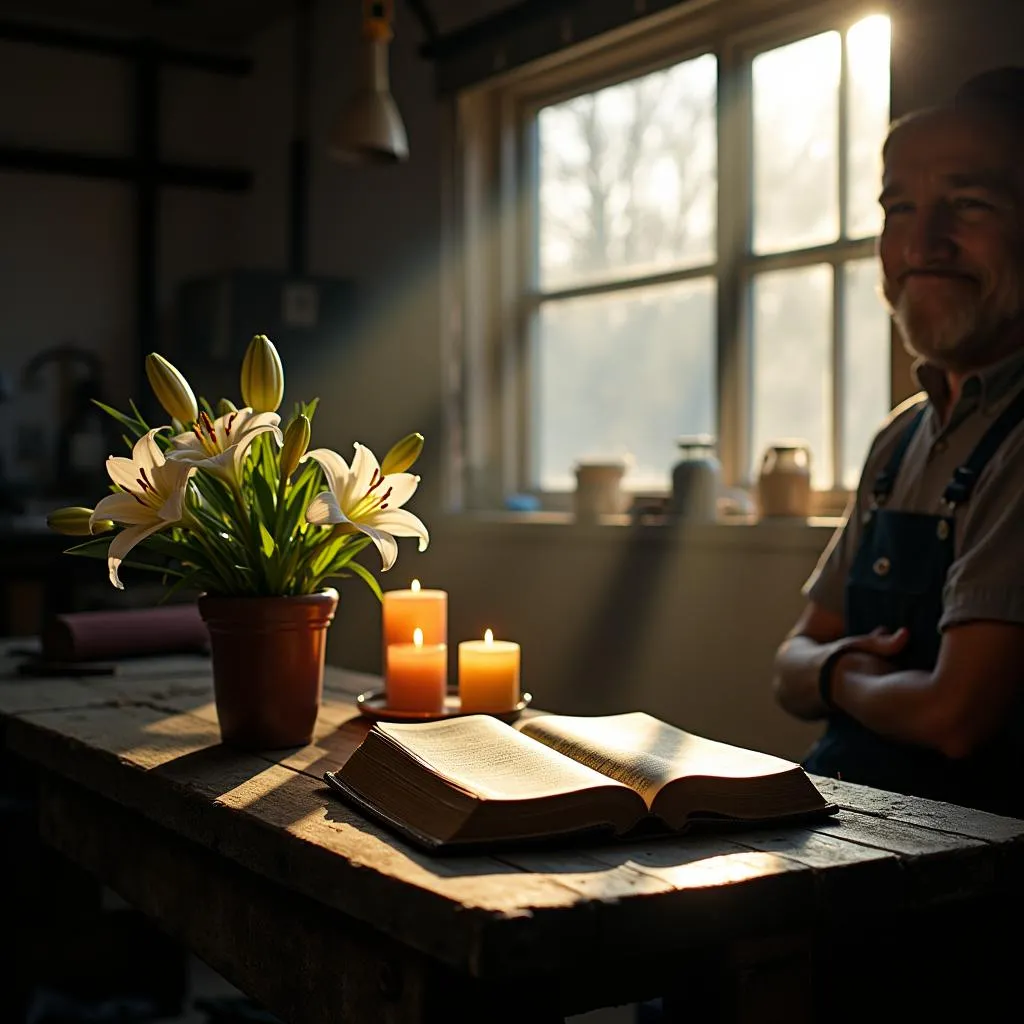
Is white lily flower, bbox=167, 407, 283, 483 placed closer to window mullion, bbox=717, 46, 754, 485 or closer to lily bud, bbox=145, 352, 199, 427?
lily bud, bbox=145, 352, 199, 427

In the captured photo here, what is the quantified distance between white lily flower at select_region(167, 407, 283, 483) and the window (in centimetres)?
180

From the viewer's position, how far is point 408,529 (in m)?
1.57

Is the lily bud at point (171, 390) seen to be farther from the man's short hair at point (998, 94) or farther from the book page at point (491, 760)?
the man's short hair at point (998, 94)

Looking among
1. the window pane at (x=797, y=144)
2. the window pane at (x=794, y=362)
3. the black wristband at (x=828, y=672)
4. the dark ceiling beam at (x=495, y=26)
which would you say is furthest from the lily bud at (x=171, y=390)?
the dark ceiling beam at (x=495, y=26)

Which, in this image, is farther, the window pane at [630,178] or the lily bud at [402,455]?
the window pane at [630,178]

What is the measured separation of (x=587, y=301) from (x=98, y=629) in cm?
188

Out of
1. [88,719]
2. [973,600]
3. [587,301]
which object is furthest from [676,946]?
[587,301]

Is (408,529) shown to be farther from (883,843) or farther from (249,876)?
(883,843)

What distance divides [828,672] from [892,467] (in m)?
0.36

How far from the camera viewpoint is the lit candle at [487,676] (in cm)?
171

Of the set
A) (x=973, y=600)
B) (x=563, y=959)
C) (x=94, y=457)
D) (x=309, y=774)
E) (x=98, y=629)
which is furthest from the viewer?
(x=94, y=457)

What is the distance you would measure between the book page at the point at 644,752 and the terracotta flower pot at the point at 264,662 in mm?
300

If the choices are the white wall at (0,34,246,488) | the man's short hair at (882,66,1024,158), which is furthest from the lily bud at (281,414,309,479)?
the white wall at (0,34,246,488)

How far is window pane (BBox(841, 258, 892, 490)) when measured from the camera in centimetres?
296
